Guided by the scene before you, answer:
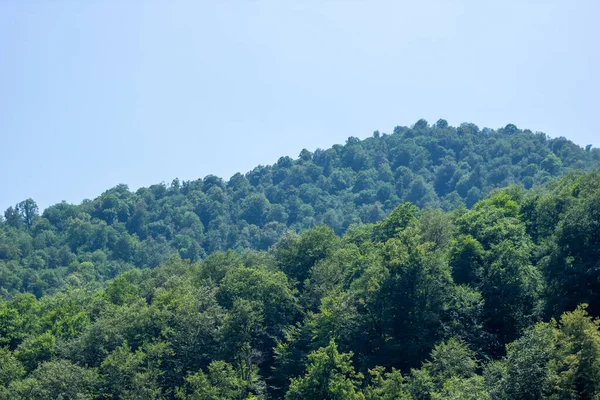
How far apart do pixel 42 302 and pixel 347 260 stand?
1312 inches

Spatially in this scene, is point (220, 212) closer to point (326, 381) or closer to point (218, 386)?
point (218, 386)

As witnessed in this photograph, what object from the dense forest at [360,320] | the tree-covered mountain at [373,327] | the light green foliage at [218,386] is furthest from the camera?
the light green foliage at [218,386]

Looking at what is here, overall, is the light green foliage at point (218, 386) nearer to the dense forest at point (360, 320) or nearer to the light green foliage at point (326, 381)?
the dense forest at point (360, 320)

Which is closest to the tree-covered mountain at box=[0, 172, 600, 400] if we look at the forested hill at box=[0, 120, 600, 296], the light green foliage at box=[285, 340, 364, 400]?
the light green foliage at box=[285, 340, 364, 400]

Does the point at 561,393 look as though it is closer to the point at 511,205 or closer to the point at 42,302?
the point at 511,205

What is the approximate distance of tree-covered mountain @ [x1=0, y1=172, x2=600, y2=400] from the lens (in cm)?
4266

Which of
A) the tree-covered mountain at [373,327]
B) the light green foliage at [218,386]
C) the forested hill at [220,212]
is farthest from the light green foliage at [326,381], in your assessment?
the forested hill at [220,212]

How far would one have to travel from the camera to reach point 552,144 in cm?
19450

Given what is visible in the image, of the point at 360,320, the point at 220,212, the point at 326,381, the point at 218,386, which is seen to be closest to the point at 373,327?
the point at 360,320

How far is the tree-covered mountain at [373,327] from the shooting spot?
140ft

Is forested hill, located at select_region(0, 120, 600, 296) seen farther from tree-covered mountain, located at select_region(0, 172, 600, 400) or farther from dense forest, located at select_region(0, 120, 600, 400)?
tree-covered mountain, located at select_region(0, 172, 600, 400)

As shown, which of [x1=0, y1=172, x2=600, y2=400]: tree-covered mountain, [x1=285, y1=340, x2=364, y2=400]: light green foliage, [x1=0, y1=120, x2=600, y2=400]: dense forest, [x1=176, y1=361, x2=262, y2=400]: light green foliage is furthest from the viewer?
[x1=176, y1=361, x2=262, y2=400]: light green foliage

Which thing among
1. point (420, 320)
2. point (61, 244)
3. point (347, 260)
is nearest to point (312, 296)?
point (347, 260)

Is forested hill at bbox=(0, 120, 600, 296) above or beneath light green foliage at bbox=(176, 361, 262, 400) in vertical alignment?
above
